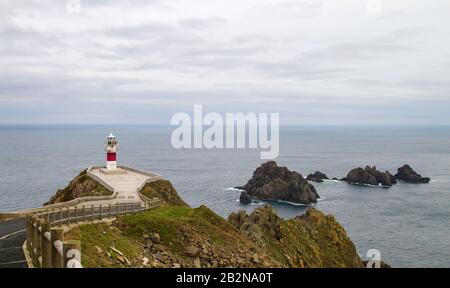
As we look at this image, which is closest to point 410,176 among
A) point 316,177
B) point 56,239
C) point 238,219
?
point 316,177

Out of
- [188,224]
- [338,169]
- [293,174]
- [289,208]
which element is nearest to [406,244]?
[289,208]

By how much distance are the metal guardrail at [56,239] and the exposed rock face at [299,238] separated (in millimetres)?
A: 16714

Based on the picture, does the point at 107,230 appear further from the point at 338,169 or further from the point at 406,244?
the point at 338,169

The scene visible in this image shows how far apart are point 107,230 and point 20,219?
28.4 feet

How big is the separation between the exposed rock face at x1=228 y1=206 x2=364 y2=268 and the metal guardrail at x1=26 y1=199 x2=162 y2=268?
16.7 metres

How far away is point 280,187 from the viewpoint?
12219 cm

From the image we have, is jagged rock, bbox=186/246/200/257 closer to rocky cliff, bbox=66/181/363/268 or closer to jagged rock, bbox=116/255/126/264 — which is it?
rocky cliff, bbox=66/181/363/268

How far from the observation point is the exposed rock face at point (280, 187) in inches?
4683

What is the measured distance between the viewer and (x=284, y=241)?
5194 centimetres

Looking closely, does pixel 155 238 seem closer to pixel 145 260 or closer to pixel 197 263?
pixel 197 263

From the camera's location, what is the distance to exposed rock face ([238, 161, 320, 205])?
390ft

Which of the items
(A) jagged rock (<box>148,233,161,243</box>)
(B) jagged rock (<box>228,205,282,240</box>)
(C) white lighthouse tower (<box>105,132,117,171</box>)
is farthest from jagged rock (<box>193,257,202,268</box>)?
(C) white lighthouse tower (<box>105,132,117,171</box>)

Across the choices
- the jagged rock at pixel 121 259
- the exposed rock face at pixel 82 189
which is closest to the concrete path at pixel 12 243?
the jagged rock at pixel 121 259

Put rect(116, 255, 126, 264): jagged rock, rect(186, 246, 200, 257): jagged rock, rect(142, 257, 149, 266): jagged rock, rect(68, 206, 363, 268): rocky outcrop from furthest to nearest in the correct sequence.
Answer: rect(186, 246, 200, 257): jagged rock → rect(142, 257, 149, 266): jagged rock → rect(68, 206, 363, 268): rocky outcrop → rect(116, 255, 126, 264): jagged rock
